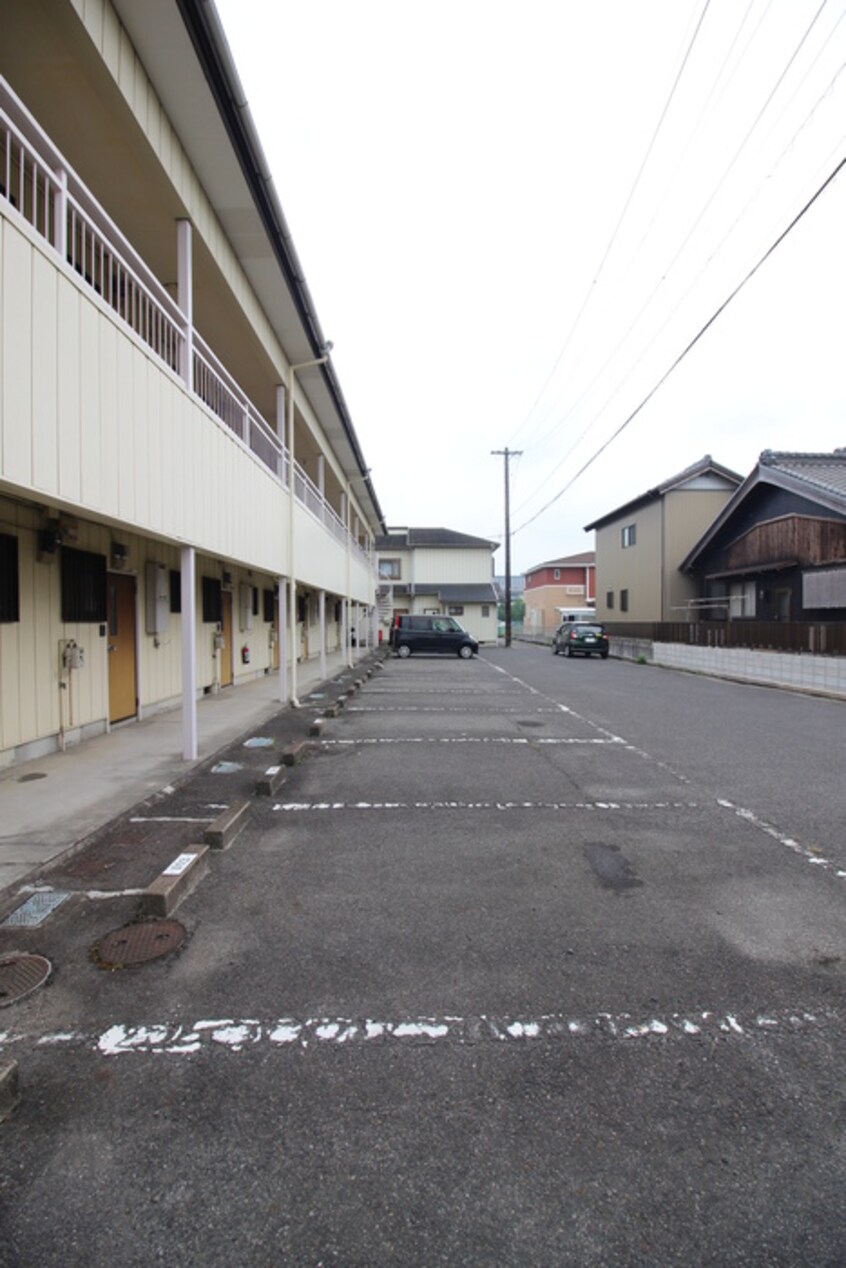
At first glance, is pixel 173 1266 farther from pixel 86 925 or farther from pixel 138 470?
pixel 138 470

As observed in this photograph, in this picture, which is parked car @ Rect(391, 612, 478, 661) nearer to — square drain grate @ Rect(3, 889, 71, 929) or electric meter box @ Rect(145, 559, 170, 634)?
electric meter box @ Rect(145, 559, 170, 634)

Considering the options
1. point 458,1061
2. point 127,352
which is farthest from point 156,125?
point 458,1061

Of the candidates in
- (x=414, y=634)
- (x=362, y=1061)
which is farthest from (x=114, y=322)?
(x=414, y=634)

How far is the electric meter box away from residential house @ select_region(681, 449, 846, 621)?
15472 millimetres

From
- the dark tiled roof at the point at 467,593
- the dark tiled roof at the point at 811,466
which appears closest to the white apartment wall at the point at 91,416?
the dark tiled roof at the point at 811,466

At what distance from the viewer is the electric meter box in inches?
336

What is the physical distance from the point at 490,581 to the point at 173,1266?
1481 inches

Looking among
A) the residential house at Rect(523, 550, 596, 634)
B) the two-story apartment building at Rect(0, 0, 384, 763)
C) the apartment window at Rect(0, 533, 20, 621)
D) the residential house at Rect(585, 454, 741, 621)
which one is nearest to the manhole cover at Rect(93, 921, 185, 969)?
the two-story apartment building at Rect(0, 0, 384, 763)

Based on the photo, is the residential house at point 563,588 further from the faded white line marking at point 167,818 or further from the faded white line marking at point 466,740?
the faded white line marking at point 167,818

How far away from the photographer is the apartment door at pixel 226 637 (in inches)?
459

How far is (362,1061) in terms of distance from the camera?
2166 millimetres

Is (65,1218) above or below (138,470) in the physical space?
below

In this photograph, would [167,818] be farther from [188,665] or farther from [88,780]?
[188,665]

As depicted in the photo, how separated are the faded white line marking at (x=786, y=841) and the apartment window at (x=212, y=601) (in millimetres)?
8132
